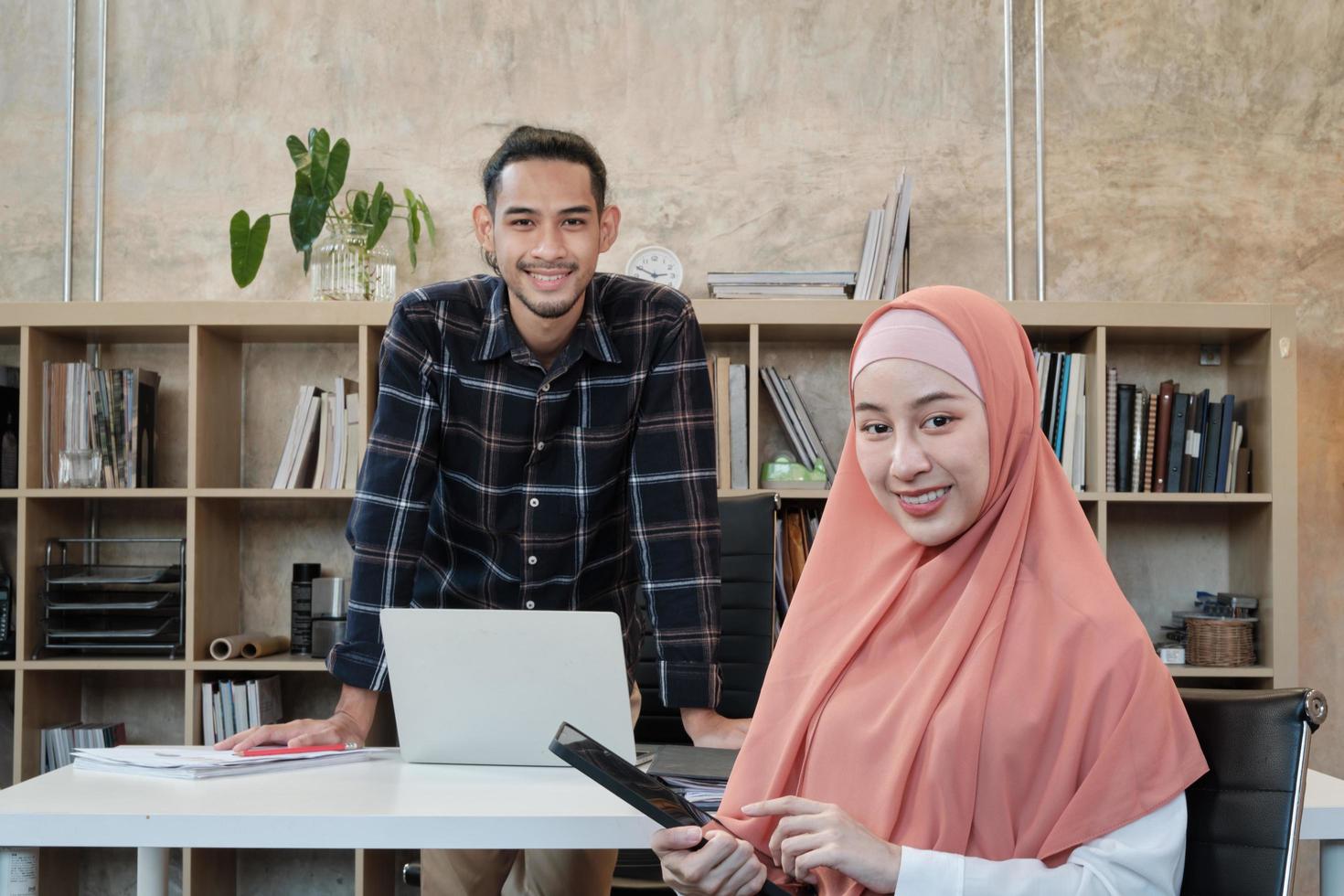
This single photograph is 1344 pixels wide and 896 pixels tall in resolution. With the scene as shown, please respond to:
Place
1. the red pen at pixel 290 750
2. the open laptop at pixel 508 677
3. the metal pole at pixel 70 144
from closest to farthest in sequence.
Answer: the open laptop at pixel 508 677, the red pen at pixel 290 750, the metal pole at pixel 70 144

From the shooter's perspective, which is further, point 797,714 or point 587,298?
point 587,298

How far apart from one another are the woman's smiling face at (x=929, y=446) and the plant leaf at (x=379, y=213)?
2.32 meters

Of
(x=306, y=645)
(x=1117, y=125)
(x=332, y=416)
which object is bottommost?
(x=306, y=645)

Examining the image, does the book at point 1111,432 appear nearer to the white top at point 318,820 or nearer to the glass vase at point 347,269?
the glass vase at point 347,269

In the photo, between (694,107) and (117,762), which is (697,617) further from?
(694,107)

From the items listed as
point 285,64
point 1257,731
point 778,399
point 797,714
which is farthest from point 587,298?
point 285,64

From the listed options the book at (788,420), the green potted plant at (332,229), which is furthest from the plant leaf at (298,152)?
the book at (788,420)

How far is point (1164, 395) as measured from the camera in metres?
3.32

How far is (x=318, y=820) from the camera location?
4.14ft

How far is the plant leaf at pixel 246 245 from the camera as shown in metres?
3.38

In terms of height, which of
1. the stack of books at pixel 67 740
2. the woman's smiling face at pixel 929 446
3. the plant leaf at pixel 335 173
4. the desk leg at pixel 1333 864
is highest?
the plant leaf at pixel 335 173

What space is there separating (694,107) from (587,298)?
→ 1.81m

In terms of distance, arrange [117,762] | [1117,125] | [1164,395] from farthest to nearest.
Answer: [1117,125] < [1164,395] < [117,762]

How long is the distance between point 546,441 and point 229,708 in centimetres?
175
